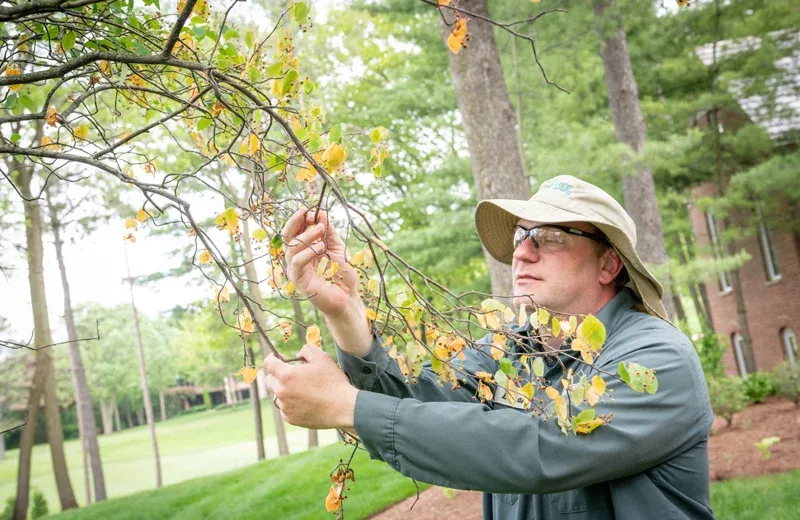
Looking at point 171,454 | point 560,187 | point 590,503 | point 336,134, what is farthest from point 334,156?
point 171,454

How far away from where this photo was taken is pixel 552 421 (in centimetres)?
149

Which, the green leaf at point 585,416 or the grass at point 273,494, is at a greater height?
the green leaf at point 585,416

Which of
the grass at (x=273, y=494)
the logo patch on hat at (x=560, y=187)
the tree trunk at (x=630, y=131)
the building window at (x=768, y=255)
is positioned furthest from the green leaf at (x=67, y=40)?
the building window at (x=768, y=255)

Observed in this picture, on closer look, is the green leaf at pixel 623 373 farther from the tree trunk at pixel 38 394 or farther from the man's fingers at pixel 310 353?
the tree trunk at pixel 38 394

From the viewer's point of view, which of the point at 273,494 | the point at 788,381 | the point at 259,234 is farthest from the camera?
the point at 788,381

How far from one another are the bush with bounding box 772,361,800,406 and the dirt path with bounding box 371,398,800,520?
426 mm

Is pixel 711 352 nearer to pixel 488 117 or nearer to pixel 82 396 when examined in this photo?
pixel 488 117

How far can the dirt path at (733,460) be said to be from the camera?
24.3 ft

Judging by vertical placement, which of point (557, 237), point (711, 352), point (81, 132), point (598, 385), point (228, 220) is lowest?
point (711, 352)

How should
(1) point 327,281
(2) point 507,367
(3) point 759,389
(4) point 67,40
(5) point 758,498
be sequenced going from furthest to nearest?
(3) point 759,389 → (5) point 758,498 → (4) point 67,40 → (1) point 327,281 → (2) point 507,367

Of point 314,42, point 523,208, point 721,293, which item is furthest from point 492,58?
point 721,293

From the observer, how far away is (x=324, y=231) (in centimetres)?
170

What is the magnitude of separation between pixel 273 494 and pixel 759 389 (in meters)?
8.34

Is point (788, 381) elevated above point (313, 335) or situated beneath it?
situated beneath
